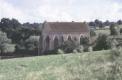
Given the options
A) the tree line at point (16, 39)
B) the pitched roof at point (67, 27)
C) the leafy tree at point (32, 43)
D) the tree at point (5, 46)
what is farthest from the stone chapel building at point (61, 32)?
the tree at point (5, 46)

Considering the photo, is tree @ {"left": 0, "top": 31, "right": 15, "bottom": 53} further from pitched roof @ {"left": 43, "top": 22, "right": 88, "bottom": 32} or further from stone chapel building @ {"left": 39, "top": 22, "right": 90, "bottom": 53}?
pitched roof @ {"left": 43, "top": 22, "right": 88, "bottom": 32}

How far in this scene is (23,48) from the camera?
69.9 m

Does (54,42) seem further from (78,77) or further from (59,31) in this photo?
(78,77)

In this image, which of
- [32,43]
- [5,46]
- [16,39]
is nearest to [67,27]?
[32,43]

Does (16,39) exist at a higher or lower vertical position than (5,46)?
higher

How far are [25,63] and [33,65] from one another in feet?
4.07

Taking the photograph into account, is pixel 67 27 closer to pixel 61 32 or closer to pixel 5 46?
pixel 61 32

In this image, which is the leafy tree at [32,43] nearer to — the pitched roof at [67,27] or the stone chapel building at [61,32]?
the stone chapel building at [61,32]

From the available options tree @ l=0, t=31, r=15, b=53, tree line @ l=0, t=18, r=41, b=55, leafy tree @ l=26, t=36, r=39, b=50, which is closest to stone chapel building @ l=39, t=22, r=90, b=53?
leafy tree @ l=26, t=36, r=39, b=50

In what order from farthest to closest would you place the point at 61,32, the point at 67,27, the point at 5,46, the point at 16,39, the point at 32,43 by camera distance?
the point at 16,39 < the point at 32,43 < the point at 67,27 < the point at 61,32 < the point at 5,46

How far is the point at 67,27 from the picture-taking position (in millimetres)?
71938

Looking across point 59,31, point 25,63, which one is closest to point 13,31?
point 59,31

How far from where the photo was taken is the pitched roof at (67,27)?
7162cm

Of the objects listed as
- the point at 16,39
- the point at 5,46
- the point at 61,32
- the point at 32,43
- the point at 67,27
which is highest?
the point at 67,27
